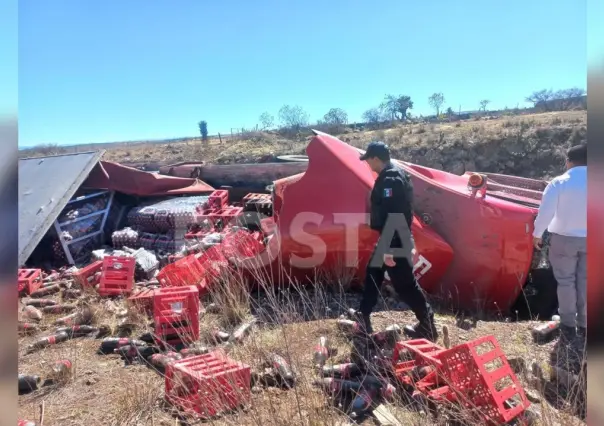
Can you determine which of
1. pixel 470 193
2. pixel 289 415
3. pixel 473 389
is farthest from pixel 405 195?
pixel 289 415

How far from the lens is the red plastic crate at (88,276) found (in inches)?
237

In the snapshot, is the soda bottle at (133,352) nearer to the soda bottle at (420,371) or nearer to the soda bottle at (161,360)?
the soda bottle at (161,360)

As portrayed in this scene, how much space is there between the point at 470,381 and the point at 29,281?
19.5ft

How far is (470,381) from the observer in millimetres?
2820

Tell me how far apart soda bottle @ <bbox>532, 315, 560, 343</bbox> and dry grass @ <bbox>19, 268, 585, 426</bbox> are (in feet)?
0.26

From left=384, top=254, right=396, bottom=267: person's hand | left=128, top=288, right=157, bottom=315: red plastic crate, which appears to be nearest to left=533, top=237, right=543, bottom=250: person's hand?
left=384, top=254, right=396, bottom=267: person's hand

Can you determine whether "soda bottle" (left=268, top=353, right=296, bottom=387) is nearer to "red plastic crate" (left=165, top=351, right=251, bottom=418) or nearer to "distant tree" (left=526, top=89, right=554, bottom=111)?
"red plastic crate" (left=165, top=351, right=251, bottom=418)

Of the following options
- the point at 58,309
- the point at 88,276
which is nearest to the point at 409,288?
the point at 58,309

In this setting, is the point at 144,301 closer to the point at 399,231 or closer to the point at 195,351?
the point at 195,351

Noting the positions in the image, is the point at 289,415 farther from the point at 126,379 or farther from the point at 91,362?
the point at 91,362

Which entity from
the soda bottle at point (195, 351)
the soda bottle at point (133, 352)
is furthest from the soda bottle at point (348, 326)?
the soda bottle at point (133, 352)

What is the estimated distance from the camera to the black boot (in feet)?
13.2

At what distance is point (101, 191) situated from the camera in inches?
359

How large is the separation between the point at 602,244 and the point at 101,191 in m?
9.53
